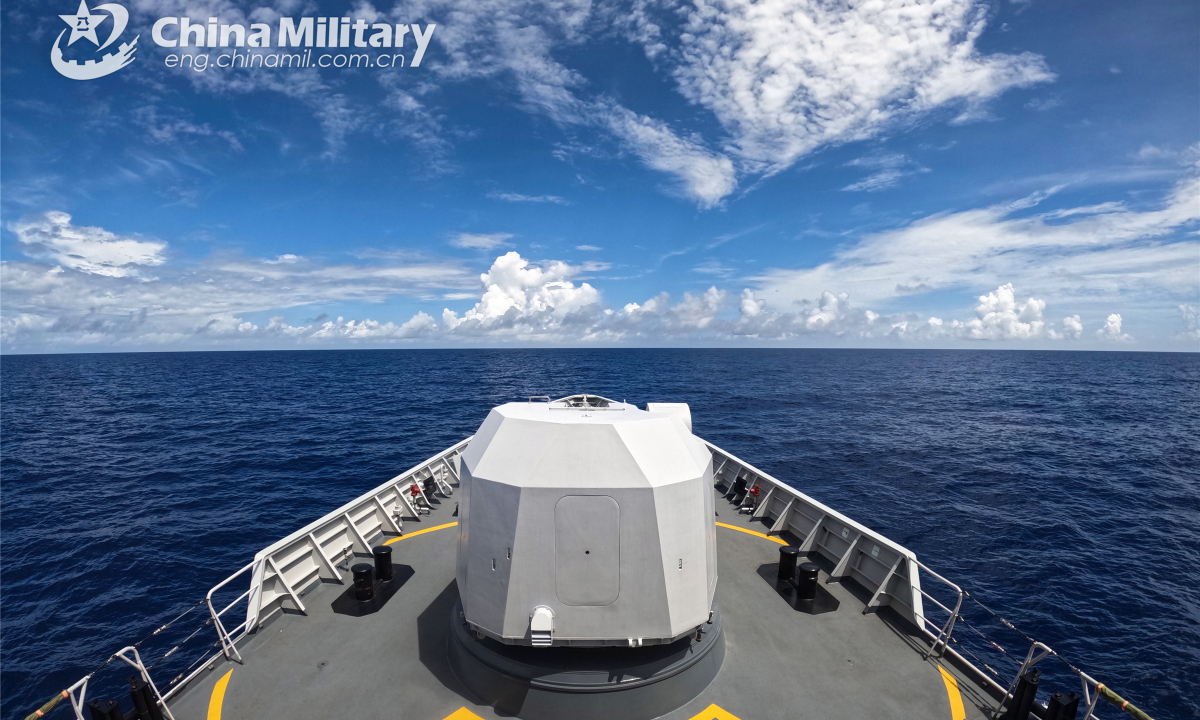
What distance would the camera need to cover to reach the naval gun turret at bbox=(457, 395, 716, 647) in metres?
6.75

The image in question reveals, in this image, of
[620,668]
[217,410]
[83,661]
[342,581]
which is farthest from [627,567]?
[217,410]

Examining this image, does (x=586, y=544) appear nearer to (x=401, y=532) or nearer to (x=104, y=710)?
(x=104, y=710)

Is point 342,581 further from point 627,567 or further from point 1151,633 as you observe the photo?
point 1151,633

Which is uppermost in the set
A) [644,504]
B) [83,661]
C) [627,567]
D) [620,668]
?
[644,504]

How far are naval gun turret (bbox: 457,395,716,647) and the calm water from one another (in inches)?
672

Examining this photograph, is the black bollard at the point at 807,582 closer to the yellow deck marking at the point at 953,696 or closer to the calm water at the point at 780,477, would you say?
the yellow deck marking at the point at 953,696

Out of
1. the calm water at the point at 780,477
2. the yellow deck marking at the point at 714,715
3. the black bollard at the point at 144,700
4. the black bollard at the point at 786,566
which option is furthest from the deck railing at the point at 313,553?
the calm water at the point at 780,477

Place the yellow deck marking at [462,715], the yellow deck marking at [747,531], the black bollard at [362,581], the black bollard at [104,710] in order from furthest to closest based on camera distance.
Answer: the yellow deck marking at [747,531] < the black bollard at [362,581] < the yellow deck marking at [462,715] < the black bollard at [104,710]

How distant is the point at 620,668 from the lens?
23.6ft

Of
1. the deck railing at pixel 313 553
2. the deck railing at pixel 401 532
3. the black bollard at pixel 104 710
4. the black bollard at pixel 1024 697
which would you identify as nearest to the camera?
the black bollard at pixel 104 710

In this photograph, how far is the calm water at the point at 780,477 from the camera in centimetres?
1811

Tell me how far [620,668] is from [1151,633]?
79.1ft

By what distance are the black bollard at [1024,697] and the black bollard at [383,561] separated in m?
11.5

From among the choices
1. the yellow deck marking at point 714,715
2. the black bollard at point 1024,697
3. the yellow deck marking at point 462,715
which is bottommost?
the yellow deck marking at point 462,715
